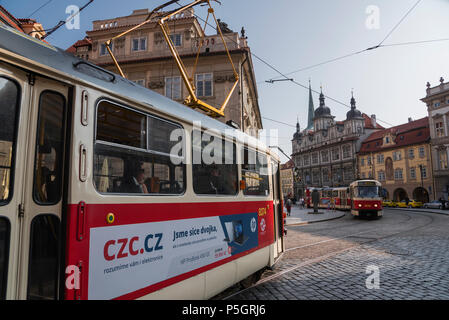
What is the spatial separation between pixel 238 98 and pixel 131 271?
67.3 feet

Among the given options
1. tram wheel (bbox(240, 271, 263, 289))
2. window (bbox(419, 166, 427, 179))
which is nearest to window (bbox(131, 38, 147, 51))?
tram wheel (bbox(240, 271, 263, 289))

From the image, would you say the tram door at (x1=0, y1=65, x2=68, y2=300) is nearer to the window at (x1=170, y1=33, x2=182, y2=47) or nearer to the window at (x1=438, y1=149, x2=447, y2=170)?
the window at (x1=170, y1=33, x2=182, y2=47)

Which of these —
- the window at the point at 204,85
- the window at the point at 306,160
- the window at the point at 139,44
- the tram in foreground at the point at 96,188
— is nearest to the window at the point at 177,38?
the window at the point at 139,44

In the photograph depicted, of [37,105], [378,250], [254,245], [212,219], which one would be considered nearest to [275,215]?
[254,245]

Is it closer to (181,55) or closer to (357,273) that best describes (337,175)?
(181,55)

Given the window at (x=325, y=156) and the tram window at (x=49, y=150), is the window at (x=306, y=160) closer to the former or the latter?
the window at (x=325, y=156)

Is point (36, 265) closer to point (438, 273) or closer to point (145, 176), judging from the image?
point (145, 176)

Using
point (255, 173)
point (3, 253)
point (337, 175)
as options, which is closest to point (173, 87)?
point (255, 173)

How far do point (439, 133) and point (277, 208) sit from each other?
47.3 meters

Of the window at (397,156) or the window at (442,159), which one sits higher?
the window at (397,156)

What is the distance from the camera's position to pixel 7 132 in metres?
2.20

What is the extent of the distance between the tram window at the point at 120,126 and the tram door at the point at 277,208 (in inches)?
162

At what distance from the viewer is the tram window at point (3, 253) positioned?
2041mm

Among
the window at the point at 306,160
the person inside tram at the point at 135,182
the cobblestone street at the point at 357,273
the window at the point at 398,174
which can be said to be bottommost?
the cobblestone street at the point at 357,273
